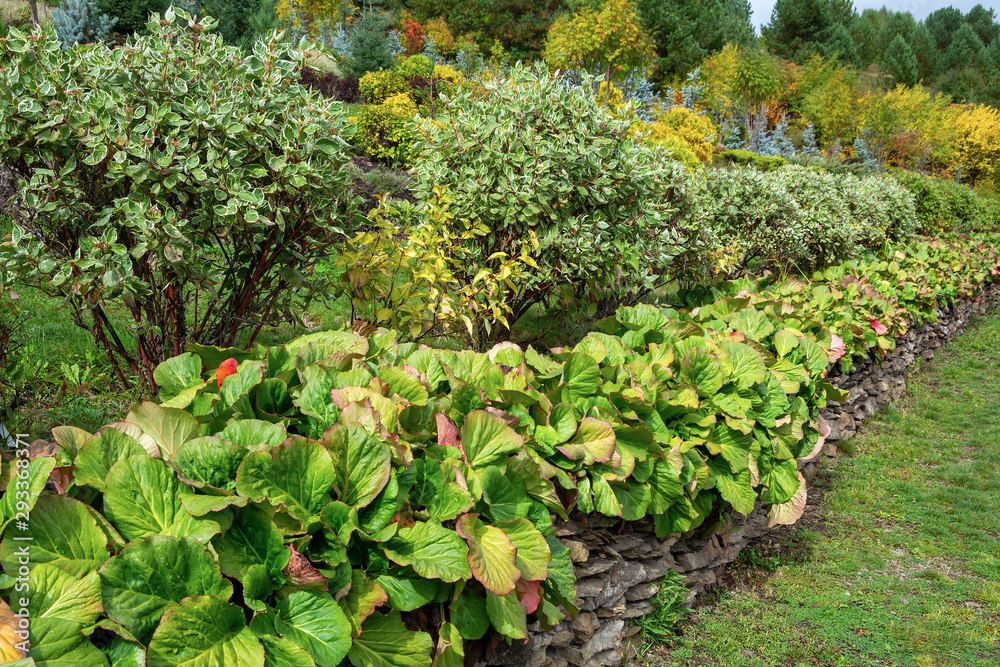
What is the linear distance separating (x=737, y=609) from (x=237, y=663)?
2.29m

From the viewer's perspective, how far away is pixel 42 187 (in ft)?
7.80

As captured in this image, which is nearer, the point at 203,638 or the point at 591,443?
the point at 203,638

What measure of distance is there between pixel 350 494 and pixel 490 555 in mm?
370

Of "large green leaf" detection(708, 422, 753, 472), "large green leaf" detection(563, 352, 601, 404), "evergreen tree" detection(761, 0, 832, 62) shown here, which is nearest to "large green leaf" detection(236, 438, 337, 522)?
"large green leaf" detection(563, 352, 601, 404)

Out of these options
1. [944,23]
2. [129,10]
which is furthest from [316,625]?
[944,23]

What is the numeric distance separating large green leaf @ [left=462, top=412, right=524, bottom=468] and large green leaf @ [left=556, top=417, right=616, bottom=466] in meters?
0.30

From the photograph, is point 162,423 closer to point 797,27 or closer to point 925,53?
point 797,27

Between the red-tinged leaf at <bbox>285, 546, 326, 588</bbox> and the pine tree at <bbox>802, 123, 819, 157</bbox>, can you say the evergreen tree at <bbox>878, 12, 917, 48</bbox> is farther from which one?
the red-tinged leaf at <bbox>285, 546, 326, 588</bbox>

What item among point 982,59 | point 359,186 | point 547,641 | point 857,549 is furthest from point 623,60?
point 982,59

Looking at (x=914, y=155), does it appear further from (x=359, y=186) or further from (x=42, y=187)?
(x=42, y=187)

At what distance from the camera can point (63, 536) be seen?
4.15 ft

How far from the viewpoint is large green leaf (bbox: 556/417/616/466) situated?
82.4 inches

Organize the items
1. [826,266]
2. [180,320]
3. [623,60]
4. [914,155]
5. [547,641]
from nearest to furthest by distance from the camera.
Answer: [547,641] < [180,320] < [826,266] < [623,60] < [914,155]

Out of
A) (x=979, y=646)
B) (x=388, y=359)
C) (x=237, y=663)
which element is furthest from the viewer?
(x=979, y=646)
